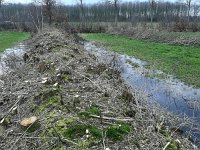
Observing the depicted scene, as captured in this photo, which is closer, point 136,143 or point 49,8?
point 136,143

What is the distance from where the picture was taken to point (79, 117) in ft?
21.2

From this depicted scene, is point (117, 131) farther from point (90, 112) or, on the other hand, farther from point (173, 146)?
point (173, 146)

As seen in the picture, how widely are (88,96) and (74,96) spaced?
1.19ft

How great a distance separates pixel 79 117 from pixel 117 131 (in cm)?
95

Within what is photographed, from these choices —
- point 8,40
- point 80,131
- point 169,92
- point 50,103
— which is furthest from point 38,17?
point 80,131

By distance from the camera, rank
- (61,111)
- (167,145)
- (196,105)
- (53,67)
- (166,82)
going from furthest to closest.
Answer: (166,82) < (53,67) < (196,105) < (61,111) < (167,145)

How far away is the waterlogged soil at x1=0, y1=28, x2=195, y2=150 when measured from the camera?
574cm

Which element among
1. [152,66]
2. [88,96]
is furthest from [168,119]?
[152,66]

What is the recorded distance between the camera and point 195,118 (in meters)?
8.84

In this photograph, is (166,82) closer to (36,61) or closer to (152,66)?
(152,66)

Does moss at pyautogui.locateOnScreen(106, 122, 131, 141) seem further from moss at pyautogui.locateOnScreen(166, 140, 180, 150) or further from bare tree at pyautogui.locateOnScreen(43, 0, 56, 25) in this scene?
bare tree at pyautogui.locateOnScreen(43, 0, 56, 25)

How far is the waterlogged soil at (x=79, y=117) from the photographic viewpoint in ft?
18.8

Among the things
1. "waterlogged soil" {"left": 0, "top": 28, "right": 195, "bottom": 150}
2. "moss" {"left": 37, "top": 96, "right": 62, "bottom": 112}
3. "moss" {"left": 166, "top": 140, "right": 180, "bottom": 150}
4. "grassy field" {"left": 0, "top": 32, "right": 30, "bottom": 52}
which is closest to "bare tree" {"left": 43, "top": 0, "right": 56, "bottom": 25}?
"grassy field" {"left": 0, "top": 32, "right": 30, "bottom": 52}

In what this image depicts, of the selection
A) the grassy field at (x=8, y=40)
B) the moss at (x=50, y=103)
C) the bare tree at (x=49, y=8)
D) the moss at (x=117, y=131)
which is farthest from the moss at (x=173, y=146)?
the bare tree at (x=49, y=8)
